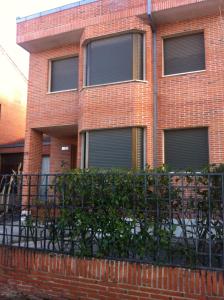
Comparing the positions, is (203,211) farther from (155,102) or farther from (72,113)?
(72,113)

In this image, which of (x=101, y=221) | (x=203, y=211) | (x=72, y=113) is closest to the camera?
(x=203, y=211)

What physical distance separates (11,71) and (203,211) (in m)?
20.3

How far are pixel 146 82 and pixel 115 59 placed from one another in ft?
4.53

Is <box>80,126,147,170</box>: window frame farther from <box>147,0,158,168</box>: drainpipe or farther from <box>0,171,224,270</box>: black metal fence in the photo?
<box>0,171,224,270</box>: black metal fence

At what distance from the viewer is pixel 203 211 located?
171 inches

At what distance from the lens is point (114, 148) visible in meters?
11.3

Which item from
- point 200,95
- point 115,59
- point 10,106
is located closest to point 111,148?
point 115,59

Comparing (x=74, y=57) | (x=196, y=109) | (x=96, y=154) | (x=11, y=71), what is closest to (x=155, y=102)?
(x=196, y=109)

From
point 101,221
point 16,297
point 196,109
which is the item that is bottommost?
point 16,297

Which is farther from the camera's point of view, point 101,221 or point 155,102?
point 155,102

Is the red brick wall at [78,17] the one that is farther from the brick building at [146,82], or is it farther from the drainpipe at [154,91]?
the drainpipe at [154,91]

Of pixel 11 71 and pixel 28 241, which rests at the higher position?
pixel 11 71

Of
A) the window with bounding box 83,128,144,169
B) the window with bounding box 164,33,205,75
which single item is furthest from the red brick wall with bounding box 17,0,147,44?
the window with bounding box 83,128,144,169

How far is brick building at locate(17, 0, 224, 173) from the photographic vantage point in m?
11.0
